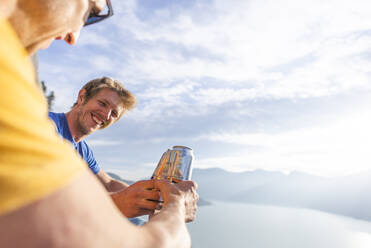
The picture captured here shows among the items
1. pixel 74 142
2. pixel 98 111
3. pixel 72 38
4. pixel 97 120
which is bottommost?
pixel 72 38

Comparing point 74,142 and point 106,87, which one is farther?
point 106,87

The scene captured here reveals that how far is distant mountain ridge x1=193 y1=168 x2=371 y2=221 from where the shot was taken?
77.1 metres

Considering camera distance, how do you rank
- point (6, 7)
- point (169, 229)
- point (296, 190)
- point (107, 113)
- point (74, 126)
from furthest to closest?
point (296, 190)
point (107, 113)
point (74, 126)
point (169, 229)
point (6, 7)

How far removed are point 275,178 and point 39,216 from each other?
120 meters

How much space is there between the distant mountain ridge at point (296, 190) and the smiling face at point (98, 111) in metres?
68.0

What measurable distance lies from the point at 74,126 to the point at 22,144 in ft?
8.18

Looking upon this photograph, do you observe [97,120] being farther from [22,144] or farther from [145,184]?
[22,144]

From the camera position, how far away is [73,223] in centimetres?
34

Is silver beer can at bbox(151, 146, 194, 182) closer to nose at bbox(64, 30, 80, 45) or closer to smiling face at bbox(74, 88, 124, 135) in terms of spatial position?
nose at bbox(64, 30, 80, 45)

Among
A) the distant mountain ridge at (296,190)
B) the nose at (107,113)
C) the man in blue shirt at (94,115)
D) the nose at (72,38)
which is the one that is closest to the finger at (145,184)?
the nose at (72,38)

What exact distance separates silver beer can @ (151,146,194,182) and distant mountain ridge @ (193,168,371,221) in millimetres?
69520

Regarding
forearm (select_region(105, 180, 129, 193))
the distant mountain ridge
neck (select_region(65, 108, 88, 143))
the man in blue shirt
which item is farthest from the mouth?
the distant mountain ridge

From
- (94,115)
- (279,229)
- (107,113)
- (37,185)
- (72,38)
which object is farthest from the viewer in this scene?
(279,229)

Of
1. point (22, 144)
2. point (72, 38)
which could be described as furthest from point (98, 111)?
point (22, 144)
